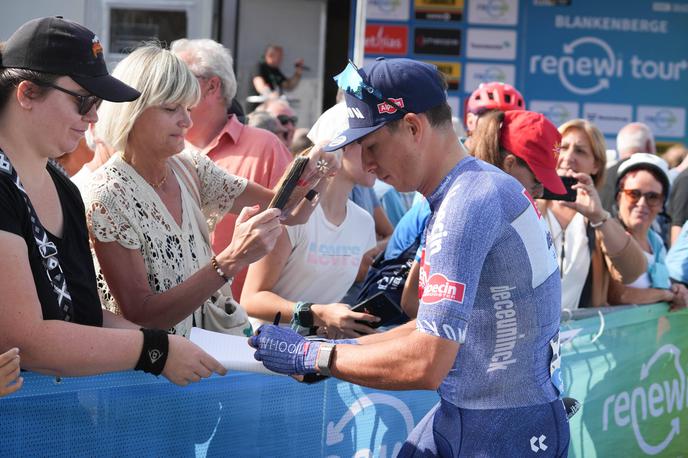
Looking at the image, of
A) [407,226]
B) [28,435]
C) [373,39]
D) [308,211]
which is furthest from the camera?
[373,39]

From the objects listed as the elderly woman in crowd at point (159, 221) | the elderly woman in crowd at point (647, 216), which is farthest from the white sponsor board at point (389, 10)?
the elderly woman in crowd at point (159, 221)

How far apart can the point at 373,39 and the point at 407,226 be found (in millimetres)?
9242

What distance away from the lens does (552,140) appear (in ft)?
12.8

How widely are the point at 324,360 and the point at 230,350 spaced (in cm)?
47

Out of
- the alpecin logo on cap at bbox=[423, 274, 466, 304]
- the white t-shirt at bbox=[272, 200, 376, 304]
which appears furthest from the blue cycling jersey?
the white t-shirt at bbox=[272, 200, 376, 304]

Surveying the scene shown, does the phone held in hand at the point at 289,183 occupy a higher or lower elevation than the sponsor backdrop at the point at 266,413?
higher

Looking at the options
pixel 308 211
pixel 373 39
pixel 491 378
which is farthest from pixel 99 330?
pixel 373 39

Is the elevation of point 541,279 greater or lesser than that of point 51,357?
greater

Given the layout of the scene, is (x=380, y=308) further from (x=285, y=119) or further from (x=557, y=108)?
(x=557, y=108)

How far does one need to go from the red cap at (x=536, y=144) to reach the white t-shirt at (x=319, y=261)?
841mm

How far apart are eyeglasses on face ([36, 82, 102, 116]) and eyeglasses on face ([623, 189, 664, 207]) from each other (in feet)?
12.7

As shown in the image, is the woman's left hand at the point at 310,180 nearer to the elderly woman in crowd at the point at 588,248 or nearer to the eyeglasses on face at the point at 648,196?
the elderly woman in crowd at the point at 588,248

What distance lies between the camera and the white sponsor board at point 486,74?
13195mm

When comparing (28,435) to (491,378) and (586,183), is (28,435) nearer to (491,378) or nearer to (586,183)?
(491,378)
